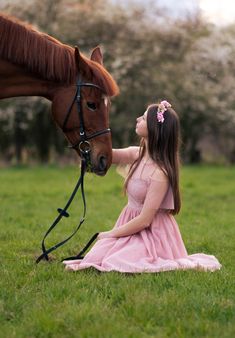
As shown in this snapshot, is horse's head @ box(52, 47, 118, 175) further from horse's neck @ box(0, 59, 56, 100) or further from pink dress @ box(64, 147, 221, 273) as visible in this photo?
pink dress @ box(64, 147, 221, 273)

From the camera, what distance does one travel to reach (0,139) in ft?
66.6

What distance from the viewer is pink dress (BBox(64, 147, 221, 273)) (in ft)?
16.2

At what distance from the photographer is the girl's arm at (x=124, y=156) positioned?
546 centimetres

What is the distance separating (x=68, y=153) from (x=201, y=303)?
54.5 ft

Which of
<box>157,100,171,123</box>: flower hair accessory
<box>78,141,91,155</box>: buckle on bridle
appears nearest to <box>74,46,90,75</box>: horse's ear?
<box>78,141,91,155</box>: buckle on bridle

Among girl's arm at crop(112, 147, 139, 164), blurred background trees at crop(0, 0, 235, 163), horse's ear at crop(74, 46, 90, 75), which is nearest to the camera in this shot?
horse's ear at crop(74, 46, 90, 75)

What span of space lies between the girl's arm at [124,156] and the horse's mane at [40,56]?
0.74 m

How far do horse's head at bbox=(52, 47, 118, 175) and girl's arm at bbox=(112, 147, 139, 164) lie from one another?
57 centimetres

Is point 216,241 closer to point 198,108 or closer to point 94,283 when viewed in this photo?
point 94,283

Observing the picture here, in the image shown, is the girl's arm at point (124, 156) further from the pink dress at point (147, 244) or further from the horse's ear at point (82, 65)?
the horse's ear at point (82, 65)

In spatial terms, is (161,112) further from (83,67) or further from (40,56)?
(40,56)

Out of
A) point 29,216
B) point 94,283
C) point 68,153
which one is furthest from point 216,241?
point 68,153

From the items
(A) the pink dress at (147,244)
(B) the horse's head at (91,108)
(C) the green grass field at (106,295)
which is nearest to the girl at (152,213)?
(A) the pink dress at (147,244)

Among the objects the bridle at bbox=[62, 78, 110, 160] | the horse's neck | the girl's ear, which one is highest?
the girl's ear
